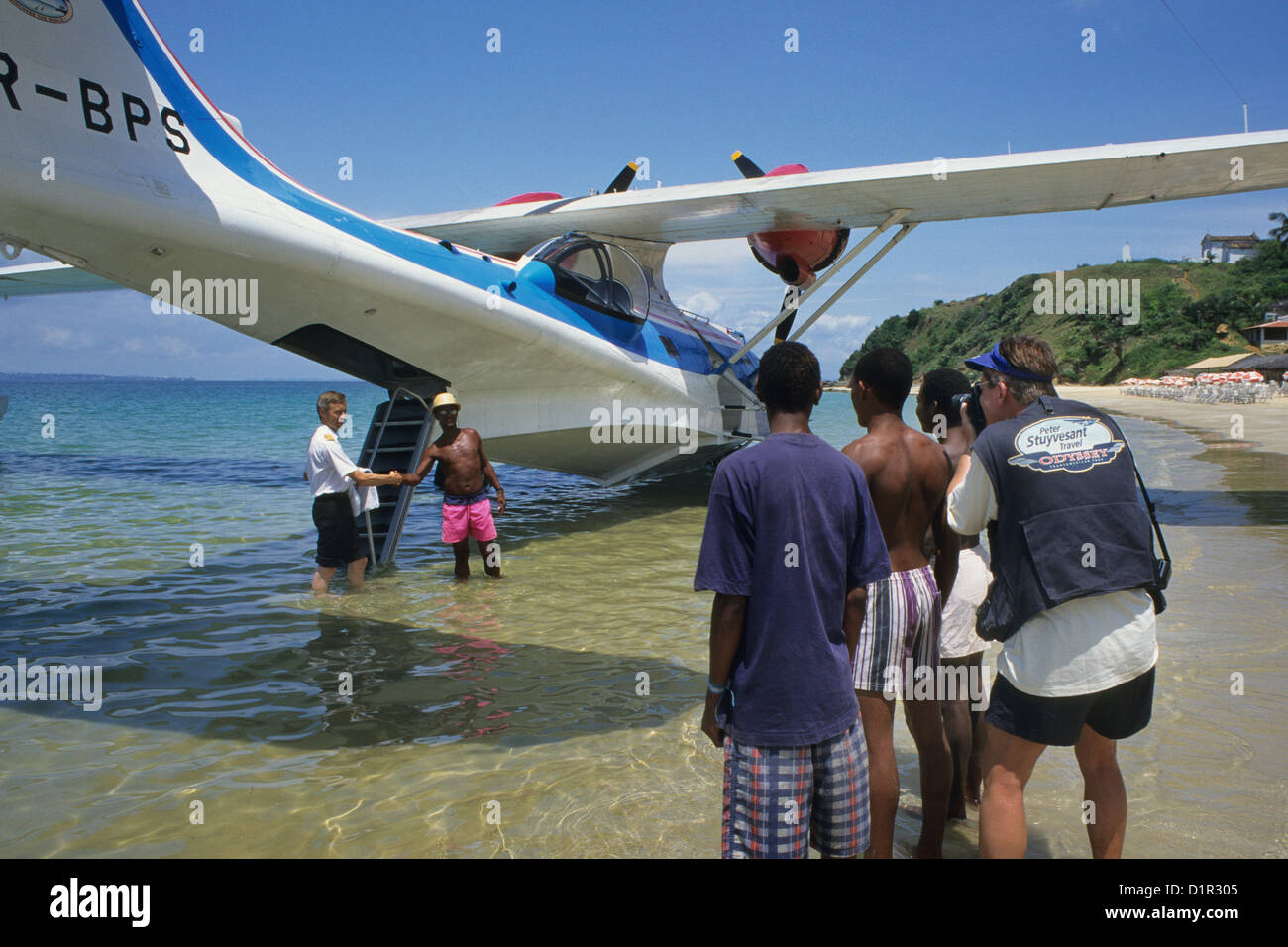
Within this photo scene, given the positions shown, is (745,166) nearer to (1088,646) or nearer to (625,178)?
(625,178)

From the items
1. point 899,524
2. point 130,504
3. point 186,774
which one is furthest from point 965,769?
point 130,504

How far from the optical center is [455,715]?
4.55 meters

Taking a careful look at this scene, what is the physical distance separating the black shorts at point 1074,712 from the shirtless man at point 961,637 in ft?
2.20

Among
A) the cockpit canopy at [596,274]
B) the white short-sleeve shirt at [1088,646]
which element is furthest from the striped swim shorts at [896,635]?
the cockpit canopy at [596,274]

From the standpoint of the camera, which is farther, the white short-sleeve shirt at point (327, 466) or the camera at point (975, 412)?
the white short-sleeve shirt at point (327, 466)

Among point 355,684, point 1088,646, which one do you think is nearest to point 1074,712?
point 1088,646

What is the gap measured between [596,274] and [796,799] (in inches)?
329

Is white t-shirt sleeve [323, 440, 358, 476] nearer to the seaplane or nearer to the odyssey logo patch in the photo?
the seaplane

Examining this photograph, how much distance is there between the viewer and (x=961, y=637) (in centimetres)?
332

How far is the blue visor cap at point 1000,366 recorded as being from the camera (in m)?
2.68

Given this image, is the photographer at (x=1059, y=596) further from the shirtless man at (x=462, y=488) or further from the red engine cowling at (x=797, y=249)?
the red engine cowling at (x=797, y=249)

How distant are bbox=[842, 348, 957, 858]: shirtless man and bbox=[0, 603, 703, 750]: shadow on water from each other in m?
1.72

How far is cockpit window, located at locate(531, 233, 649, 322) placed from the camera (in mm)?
9461
